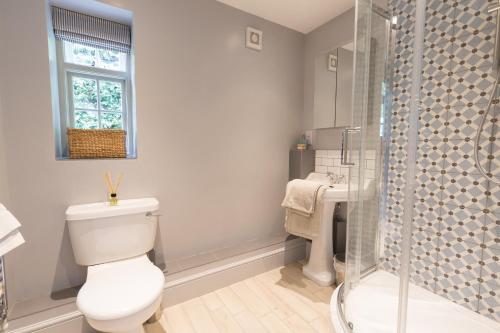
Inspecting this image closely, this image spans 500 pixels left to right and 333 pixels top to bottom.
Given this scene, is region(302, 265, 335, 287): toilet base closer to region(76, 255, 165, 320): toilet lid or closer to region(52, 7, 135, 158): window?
region(76, 255, 165, 320): toilet lid

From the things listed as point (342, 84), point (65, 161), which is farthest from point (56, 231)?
point (342, 84)

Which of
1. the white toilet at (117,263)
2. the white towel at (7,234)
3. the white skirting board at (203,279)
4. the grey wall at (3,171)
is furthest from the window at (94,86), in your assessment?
the white skirting board at (203,279)

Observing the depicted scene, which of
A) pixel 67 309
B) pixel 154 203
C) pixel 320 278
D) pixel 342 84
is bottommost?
pixel 320 278

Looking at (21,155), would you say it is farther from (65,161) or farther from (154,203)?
(154,203)

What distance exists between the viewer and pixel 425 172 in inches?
54.2

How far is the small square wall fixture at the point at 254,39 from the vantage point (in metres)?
2.09

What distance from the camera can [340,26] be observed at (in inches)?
81.8

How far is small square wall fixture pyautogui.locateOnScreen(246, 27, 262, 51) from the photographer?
209 cm

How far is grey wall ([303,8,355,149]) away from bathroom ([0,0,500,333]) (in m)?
0.02

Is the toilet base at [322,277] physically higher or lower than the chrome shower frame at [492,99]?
lower

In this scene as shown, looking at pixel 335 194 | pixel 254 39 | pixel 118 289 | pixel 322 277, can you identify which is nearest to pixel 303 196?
pixel 335 194

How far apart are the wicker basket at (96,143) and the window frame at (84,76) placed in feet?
0.40

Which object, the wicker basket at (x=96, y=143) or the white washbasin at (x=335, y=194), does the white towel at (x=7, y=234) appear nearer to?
the wicker basket at (x=96, y=143)

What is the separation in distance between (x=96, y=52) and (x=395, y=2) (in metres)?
2.14
